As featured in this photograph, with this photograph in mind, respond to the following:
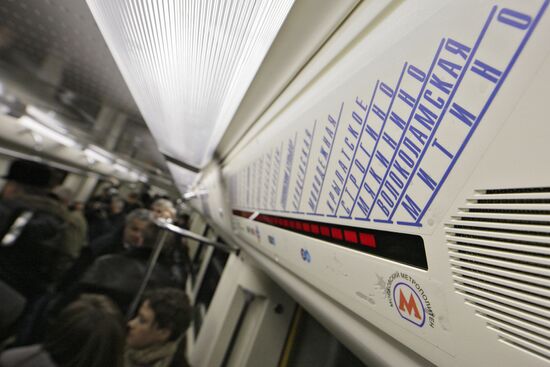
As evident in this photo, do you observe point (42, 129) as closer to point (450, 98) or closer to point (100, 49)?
point (100, 49)

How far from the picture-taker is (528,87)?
283 millimetres

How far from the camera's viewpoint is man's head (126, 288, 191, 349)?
216 centimetres

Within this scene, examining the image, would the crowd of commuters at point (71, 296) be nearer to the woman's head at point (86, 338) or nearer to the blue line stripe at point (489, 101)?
the woman's head at point (86, 338)

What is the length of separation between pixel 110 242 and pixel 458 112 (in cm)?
459

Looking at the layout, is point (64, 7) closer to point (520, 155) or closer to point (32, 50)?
point (32, 50)

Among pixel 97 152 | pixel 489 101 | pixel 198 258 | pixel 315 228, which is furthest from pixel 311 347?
pixel 97 152

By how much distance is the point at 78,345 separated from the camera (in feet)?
5.30

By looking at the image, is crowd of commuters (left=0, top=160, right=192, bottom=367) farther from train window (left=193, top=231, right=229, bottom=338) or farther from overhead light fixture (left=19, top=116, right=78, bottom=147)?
train window (left=193, top=231, right=229, bottom=338)

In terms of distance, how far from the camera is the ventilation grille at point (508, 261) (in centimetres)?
29

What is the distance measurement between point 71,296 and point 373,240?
292 centimetres

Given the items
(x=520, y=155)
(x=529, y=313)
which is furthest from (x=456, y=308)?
(x=520, y=155)

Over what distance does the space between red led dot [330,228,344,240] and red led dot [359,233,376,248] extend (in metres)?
0.07

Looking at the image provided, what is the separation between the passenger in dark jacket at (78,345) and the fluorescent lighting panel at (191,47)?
1.43 meters

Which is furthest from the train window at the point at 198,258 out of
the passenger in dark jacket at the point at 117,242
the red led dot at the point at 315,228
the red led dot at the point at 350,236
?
the red led dot at the point at 350,236
